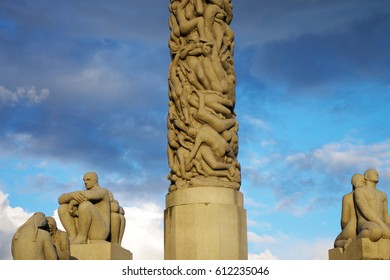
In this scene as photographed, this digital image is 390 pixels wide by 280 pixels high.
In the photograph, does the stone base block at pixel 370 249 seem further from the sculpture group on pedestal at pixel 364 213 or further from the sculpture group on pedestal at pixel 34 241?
the sculpture group on pedestal at pixel 34 241

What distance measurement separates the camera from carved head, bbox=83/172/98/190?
15.9 meters

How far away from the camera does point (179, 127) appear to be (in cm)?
1697

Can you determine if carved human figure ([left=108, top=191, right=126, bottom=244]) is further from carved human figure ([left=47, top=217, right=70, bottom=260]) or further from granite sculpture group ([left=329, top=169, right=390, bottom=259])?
granite sculpture group ([left=329, top=169, right=390, bottom=259])

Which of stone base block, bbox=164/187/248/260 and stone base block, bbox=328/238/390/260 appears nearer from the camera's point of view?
stone base block, bbox=328/238/390/260

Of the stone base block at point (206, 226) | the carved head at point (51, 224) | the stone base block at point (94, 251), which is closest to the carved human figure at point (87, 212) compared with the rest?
the stone base block at point (94, 251)

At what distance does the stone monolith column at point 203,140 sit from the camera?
16.1 m

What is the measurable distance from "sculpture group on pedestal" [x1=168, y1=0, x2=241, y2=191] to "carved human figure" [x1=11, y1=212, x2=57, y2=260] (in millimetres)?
4357

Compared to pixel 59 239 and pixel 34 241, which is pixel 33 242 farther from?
pixel 59 239

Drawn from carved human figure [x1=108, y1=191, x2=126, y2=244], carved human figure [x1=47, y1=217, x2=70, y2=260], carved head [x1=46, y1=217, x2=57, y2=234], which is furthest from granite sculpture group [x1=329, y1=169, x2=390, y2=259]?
carved head [x1=46, y1=217, x2=57, y2=234]

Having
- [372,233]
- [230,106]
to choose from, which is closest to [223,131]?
[230,106]

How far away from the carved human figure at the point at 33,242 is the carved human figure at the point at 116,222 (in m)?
3.26

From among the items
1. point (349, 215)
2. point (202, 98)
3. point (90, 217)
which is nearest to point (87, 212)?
point (90, 217)
